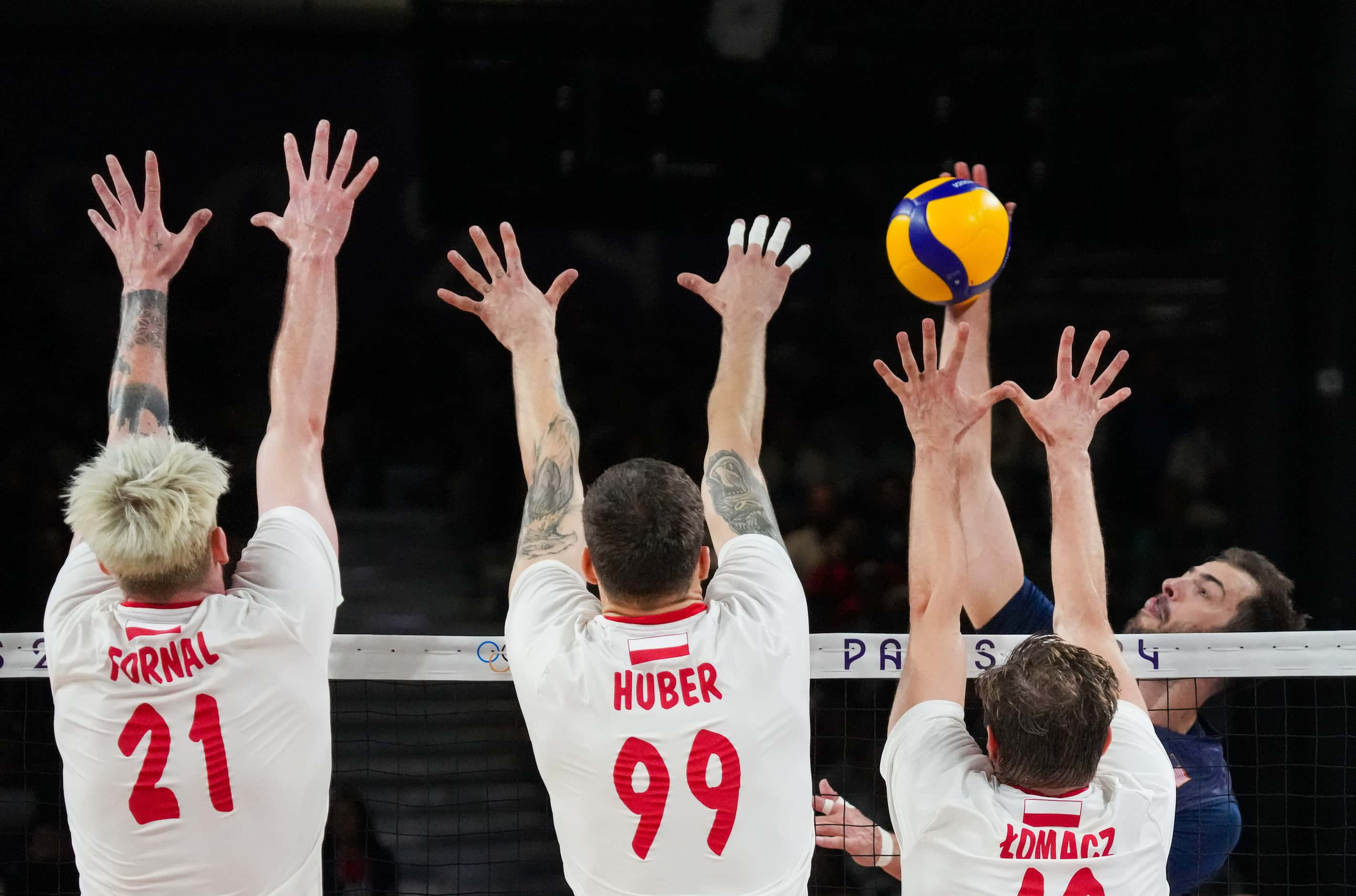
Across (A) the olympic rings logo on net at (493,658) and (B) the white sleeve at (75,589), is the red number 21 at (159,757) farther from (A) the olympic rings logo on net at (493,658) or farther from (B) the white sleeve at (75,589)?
(A) the olympic rings logo on net at (493,658)

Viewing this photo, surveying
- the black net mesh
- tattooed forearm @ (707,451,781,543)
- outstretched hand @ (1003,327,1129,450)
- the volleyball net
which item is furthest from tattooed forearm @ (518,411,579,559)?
the black net mesh

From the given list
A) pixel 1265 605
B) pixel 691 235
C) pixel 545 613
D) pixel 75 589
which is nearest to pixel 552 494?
pixel 545 613

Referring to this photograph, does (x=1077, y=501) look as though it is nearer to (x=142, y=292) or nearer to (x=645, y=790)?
(x=645, y=790)

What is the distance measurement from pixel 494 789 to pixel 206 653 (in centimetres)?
526

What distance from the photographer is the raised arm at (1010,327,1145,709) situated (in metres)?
3.22

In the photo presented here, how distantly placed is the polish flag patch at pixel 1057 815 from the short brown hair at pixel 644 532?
3.14ft

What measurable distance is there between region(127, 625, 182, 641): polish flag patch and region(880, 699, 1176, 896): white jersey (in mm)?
1799

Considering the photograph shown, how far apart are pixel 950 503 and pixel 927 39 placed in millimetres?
6043

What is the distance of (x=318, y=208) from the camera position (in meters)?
3.52

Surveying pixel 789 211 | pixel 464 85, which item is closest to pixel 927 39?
pixel 789 211

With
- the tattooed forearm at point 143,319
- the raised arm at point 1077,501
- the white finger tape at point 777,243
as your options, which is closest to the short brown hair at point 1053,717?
the raised arm at point 1077,501

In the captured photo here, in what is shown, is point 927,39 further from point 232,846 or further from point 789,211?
point 232,846

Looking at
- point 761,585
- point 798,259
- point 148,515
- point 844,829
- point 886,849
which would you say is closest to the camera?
point 148,515

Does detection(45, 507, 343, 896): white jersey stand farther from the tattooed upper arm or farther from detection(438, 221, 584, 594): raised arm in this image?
the tattooed upper arm
